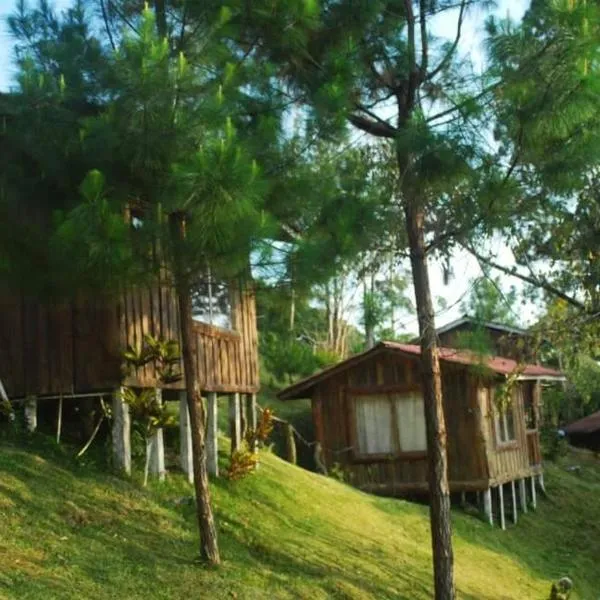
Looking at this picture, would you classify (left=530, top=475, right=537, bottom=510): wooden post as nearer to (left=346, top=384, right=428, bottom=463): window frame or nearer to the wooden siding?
the wooden siding

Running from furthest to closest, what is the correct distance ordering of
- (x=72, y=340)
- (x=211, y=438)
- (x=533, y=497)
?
(x=533, y=497) < (x=211, y=438) < (x=72, y=340)

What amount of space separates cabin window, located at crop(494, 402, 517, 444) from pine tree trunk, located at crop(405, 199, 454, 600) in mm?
9795

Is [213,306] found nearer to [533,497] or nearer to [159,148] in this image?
[159,148]

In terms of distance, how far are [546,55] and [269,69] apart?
2969 millimetres

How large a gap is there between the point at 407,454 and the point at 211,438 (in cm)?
704

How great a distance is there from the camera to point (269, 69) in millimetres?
10516

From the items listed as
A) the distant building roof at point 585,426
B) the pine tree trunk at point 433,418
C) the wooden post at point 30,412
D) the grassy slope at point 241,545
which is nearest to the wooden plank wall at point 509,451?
the grassy slope at point 241,545

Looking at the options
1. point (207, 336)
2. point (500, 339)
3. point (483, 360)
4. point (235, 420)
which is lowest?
point (235, 420)

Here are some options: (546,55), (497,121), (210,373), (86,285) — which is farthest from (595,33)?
(210,373)

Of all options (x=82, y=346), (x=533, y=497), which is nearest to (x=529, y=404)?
(x=533, y=497)

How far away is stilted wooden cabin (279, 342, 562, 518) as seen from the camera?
19.7 meters

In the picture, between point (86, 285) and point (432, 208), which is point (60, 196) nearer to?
point (86, 285)

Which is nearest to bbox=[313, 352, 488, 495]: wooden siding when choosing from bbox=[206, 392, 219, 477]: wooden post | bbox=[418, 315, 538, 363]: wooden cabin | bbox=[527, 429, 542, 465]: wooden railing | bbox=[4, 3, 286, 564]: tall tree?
bbox=[527, 429, 542, 465]: wooden railing

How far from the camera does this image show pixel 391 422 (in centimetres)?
2031
